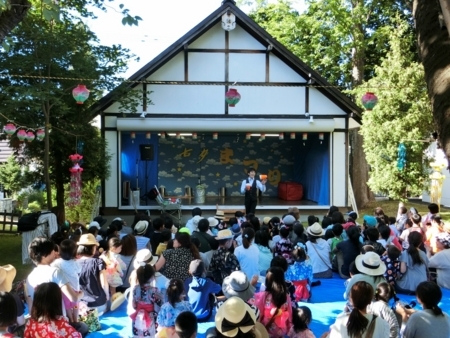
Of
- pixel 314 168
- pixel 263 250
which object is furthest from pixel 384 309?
pixel 314 168

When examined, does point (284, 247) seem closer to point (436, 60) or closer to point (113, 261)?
point (113, 261)

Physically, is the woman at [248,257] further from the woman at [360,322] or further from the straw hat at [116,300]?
the woman at [360,322]

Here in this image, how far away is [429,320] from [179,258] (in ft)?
10.1

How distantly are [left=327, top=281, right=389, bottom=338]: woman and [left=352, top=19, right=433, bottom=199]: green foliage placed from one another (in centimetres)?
1196

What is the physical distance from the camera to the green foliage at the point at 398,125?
14.9 metres

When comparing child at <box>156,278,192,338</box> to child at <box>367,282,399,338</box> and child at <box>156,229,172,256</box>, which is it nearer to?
child at <box>367,282,399,338</box>

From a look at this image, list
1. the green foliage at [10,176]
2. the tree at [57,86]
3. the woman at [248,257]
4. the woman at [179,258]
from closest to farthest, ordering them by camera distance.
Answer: the woman at [179,258]
the woman at [248,257]
the tree at [57,86]
the green foliage at [10,176]

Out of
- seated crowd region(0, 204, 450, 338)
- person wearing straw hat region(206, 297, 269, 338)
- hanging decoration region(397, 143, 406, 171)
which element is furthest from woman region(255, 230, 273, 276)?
hanging decoration region(397, 143, 406, 171)

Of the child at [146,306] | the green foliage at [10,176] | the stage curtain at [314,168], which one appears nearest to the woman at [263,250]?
the child at [146,306]

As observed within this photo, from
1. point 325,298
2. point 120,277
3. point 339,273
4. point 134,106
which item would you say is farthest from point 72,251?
point 134,106

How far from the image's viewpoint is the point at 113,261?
252 inches

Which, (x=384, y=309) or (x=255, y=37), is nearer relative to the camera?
(x=384, y=309)

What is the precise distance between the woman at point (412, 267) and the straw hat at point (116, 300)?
383cm

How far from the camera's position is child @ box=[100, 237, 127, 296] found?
6336mm
